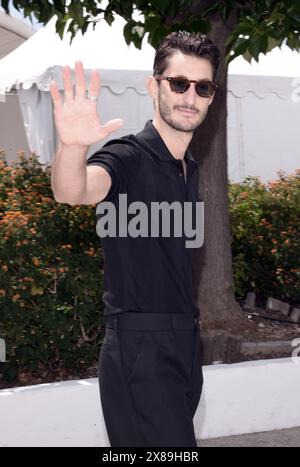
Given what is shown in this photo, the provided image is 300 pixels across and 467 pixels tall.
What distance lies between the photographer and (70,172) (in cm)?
264

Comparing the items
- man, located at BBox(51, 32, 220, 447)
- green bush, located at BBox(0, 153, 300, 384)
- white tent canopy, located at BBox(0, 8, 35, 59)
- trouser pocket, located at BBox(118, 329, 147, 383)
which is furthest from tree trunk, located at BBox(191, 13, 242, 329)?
white tent canopy, located at BBox(0, 8, 35, 59)

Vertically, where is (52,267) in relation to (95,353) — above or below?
above

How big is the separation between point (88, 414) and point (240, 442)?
1073mm

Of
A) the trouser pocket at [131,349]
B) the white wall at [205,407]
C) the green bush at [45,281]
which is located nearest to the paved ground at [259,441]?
the white wall at [205,407]

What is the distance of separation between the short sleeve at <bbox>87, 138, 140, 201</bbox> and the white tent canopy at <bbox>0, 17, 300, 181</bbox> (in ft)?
27.6

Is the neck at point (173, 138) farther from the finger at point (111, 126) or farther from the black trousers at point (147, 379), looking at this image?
the black trousers at point (147, 379)

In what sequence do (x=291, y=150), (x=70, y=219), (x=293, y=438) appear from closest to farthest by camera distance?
(x=293, y=438)
(x=70, y=219)
(x=291, y=150)

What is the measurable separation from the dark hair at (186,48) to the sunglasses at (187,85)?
0.09 m

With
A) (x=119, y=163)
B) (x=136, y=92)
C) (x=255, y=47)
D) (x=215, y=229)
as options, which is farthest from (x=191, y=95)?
(x=136, y=92)

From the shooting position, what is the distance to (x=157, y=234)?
302cm

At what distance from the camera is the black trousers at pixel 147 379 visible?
3.00 m

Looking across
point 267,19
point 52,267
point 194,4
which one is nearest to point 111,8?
point 194,4

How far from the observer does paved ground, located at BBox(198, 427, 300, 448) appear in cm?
567

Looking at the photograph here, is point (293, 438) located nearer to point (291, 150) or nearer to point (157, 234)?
point (157, 234)
